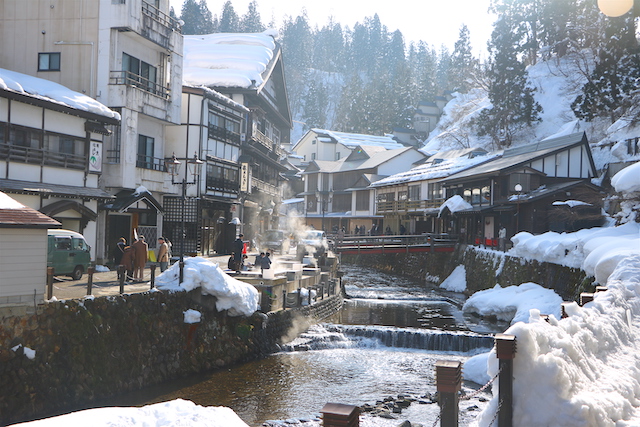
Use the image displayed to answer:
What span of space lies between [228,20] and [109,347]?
114724 millimetres

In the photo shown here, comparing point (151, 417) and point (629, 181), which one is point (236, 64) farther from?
point (151, 417)

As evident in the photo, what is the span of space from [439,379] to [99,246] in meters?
23.3

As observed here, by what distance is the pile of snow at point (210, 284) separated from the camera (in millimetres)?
18016

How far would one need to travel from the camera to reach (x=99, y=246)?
2700 cm

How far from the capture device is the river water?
14802mm

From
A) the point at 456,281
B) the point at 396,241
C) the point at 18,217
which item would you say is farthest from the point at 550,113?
the point at 18,217

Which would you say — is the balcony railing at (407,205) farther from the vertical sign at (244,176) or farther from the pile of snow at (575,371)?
the pile of snow at (575,371)

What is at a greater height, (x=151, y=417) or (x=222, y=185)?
(x=222, y=185)

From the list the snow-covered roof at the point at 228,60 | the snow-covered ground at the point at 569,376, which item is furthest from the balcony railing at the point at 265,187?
the snow-covered ground at the point at 569,376

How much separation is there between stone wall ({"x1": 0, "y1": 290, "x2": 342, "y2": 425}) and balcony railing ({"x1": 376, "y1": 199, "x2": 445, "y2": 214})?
1363 inches

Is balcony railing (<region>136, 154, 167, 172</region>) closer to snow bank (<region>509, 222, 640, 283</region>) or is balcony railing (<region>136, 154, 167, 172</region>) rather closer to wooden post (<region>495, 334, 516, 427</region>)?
snow bank (<region>509, 222, 640, 283</region>)

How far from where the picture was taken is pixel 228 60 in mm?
46219

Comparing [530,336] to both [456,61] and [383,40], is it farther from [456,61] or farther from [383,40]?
[383,40]

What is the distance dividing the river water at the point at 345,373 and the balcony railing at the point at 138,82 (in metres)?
15.5
